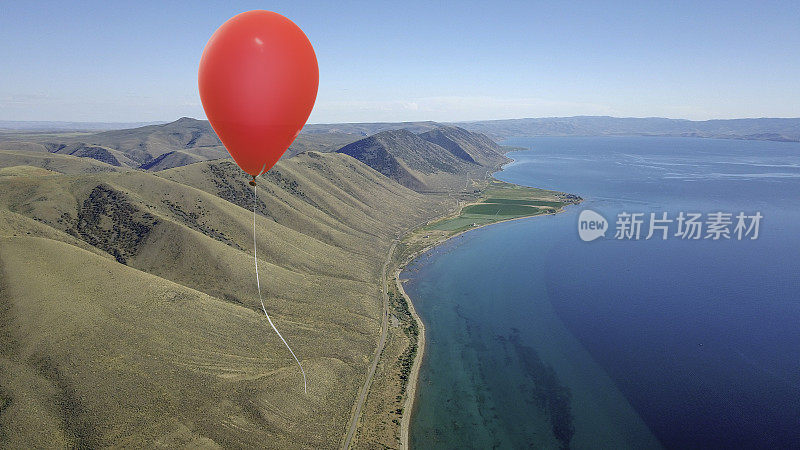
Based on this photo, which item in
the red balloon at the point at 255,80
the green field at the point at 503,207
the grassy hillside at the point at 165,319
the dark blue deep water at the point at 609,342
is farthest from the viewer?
the green field at the point at 503,207

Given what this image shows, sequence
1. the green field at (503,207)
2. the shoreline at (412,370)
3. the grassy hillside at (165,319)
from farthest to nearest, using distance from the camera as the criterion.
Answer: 1. the green field at (503,207)
2. the shoreline at (412,370)
3. the grassy hillside at (165,319)

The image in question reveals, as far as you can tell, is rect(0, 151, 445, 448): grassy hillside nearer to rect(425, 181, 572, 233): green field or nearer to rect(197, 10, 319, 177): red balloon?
rect(197, 10, 319, 177): red balloon

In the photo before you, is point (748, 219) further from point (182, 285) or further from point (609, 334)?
point (182, 285)

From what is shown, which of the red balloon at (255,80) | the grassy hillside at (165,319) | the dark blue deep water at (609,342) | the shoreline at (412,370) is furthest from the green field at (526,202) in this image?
the red balloon at (255,80)

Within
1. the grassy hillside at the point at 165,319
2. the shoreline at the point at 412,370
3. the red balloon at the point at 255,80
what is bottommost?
the shoreline at the point at 412,370

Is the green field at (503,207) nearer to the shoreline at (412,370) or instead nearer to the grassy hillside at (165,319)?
the shoreline at (412,370)
